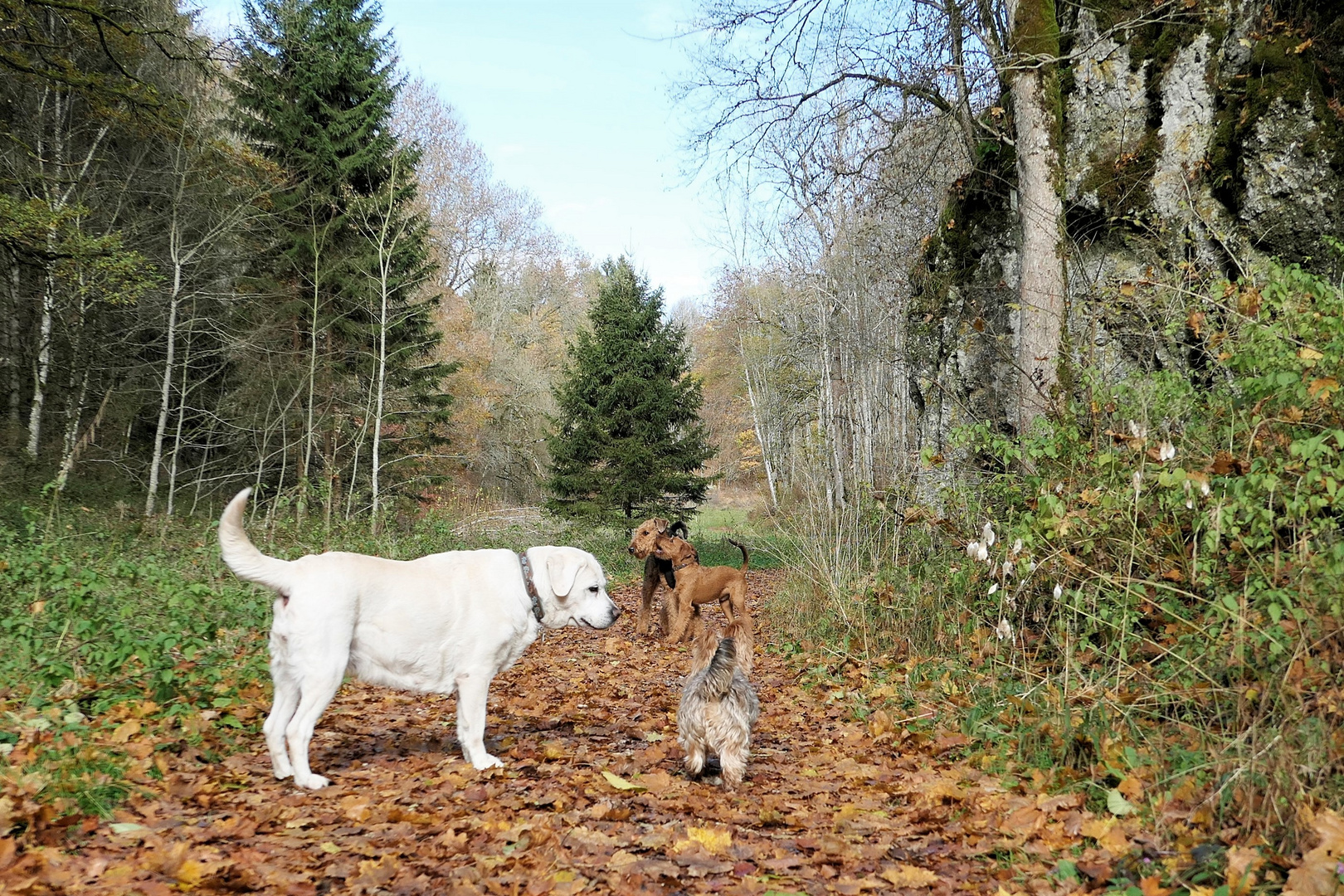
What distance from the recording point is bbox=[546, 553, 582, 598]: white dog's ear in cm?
545

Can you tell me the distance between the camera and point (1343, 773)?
3.21 m

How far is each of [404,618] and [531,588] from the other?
84cm

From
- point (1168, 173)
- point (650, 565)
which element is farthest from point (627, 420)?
point (1168, 173)

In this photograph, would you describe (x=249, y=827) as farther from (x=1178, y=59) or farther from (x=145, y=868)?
(x=1178, y=59)

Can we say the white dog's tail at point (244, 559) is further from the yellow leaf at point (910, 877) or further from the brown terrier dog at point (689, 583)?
the brown terrier dog at point (689, 583)

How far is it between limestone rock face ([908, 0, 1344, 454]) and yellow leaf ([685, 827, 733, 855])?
5.24 meters

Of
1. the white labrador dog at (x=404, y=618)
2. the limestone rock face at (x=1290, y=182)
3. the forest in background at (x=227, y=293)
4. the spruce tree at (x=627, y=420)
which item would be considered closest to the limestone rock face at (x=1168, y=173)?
the limestone rock face at (x=1290, y=182)

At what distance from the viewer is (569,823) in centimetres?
408

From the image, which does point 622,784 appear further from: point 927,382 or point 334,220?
point 334,220

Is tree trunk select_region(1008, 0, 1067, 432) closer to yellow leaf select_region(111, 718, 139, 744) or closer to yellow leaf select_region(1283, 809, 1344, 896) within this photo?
yellow leaf select_region(1283, 809, 1344, 896)

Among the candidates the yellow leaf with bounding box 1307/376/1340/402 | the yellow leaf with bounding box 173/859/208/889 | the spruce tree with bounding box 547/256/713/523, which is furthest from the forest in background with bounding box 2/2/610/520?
the yellow leaf with bounding box 1307/376/1340/402

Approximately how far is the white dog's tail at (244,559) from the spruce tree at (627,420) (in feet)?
50.6

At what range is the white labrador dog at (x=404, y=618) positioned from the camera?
4.60m

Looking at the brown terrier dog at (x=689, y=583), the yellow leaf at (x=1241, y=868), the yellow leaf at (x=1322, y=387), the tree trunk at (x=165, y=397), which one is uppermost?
the tree trunk at (x=165, y=397)
